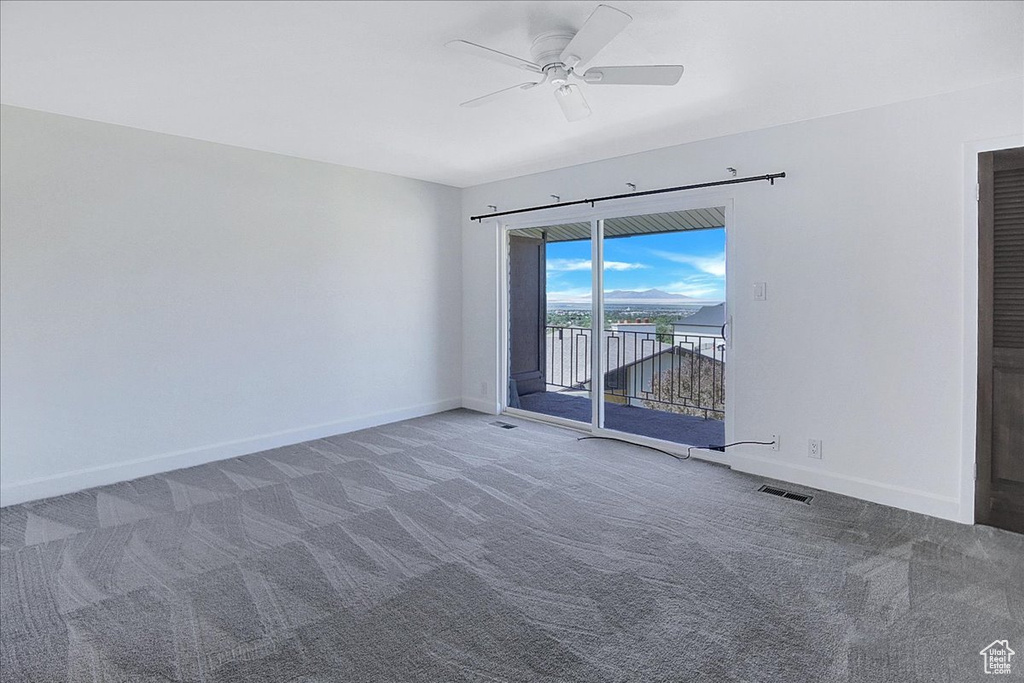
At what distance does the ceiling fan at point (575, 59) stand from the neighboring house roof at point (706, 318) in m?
2.60

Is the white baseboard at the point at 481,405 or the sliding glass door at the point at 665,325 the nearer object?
the sliding glass door at the point at 665,325

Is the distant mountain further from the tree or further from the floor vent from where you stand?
the floor vent

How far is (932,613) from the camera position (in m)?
2.21

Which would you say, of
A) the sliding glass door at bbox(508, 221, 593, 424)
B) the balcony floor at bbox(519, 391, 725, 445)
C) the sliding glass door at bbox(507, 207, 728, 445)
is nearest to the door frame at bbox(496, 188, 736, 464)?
the sliding glass door at bbox(507, 207, 728, 445)

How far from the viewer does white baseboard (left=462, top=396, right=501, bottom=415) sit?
19.2ft

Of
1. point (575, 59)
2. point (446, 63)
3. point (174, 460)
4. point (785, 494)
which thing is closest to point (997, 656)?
point (785, 494)

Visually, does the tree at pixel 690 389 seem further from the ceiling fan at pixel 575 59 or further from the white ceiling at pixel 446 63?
the ceiling fan at pixel 575 59

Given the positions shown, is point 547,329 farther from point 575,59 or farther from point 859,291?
point 575,59

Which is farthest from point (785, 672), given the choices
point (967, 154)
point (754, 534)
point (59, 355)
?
point (59, 355)

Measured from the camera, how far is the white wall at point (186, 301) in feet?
11.3

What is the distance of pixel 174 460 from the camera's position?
4070mm

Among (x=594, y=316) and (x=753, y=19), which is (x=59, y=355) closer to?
(x=594, y=316)

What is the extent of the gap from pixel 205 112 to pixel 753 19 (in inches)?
126

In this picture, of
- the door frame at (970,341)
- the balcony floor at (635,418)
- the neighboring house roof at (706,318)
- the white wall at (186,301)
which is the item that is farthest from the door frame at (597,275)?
the door frame at (970,341)
